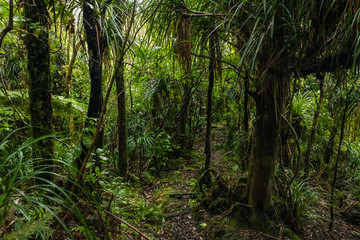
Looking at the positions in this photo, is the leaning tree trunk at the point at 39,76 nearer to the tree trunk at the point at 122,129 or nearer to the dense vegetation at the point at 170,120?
the dense vegetation at the point at 170,120

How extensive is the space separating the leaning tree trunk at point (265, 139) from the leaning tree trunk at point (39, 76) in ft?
5.97

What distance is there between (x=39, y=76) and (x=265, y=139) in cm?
217

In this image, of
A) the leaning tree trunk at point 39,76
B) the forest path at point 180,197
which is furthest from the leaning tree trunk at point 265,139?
the leaning tree trunk at point 39,76

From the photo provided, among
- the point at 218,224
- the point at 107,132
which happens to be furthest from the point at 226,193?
the point at 107,132

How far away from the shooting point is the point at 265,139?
2.38 meters

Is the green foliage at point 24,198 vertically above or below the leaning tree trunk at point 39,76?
below

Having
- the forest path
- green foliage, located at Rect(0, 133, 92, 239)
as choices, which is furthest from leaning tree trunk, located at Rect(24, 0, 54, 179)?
the forest path

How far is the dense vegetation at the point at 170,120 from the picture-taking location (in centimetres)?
150

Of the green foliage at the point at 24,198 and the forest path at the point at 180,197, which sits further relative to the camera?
the forest path at the point at 180,197

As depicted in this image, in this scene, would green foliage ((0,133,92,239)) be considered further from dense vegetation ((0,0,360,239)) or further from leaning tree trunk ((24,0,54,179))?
leaning tree trunk ((24,0,54,179))

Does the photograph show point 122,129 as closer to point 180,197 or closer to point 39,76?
point 180,197

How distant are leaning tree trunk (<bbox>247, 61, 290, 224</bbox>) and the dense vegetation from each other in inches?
0.5

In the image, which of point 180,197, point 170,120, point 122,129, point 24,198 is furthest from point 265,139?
point 170,120

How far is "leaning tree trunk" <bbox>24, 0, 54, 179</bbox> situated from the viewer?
153cm
